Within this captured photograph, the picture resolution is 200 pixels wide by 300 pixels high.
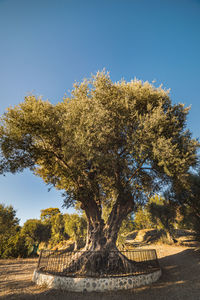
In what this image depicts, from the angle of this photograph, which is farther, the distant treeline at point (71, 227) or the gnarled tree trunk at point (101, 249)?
the distant treeline at point (71, 227)

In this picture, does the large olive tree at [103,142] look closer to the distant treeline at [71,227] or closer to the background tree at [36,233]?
the distant treeline at [71,227]

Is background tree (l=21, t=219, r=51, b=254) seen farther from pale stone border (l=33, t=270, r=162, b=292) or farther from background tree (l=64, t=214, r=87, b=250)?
pale stone border (l=33, t=270, r=162, b=292)

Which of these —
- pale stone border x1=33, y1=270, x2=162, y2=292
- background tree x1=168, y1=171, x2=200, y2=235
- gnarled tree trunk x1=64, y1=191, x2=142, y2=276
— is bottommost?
pale stone border x1=33, y1=270, x2=162, y2=292

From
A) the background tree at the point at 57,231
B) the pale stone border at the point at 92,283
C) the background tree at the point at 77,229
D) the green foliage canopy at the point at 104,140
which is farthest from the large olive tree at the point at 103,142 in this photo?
the background tree at the point at 57,231

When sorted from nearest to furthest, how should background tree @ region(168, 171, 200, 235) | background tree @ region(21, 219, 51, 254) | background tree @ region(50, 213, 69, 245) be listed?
background tree @ region(168, 171, 200, 235)
background tree @ region(21, 219, 51, 254)
background tree @ region(50, 213, 69, 245)

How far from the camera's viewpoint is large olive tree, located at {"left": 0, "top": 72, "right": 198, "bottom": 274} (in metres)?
14.0

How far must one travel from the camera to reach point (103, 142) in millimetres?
14539

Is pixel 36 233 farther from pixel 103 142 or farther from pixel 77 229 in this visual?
pixel 103 142

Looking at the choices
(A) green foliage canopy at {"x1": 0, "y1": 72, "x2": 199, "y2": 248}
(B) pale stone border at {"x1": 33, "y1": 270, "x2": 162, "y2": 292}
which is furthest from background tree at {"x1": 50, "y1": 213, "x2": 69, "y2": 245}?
(B) pale stone border at {"x1": 33, "y1": 270, "x2": 162, "y2": 292}

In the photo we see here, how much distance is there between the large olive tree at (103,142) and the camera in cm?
1399

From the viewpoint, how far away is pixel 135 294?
1073 cm

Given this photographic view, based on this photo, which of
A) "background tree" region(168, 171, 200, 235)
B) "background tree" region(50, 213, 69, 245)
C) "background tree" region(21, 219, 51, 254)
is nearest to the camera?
"background tree" region(168, 171, 200, 235)

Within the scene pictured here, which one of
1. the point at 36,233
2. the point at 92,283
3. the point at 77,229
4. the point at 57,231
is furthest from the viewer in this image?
the point at 57,231

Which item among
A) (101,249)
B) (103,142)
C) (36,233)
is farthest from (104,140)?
(36,233)
